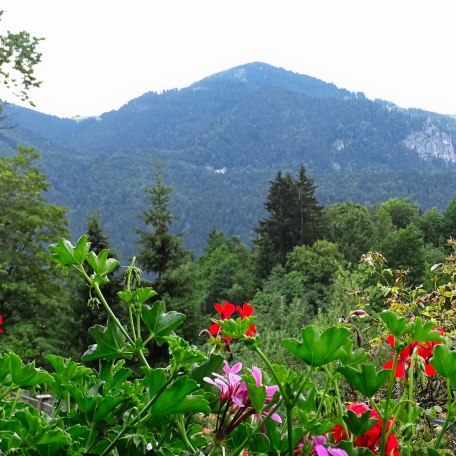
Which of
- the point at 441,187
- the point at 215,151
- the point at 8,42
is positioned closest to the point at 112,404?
the point at 8,42

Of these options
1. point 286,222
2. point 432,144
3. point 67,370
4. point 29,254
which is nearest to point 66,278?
point 29,254

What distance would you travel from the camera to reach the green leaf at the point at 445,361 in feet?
1.99

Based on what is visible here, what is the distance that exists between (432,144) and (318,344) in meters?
187

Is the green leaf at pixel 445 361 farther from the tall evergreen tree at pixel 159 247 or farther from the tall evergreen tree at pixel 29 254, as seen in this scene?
the tall evergreen tree at pixel 29 254

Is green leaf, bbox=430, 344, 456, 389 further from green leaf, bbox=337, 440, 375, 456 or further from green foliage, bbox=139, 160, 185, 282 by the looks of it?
green foliage, bbox=139, 160, 185, 282

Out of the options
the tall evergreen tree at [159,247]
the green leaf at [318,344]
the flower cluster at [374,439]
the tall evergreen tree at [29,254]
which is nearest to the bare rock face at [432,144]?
the tall evergreen tree at [29,254]

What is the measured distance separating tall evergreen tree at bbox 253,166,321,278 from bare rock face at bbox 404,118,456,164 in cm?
15286

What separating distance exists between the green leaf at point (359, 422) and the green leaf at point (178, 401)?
17 cm

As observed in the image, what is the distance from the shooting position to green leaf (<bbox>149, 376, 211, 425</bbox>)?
1.88 ft

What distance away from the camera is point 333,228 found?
33.8 metres

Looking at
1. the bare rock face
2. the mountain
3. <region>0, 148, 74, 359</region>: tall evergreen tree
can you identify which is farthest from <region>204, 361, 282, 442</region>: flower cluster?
the bare rock face

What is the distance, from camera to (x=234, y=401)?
684 millimetres

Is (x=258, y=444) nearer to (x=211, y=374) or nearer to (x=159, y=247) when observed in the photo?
(x=211, y=374)

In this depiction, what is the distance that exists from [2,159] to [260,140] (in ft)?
612
